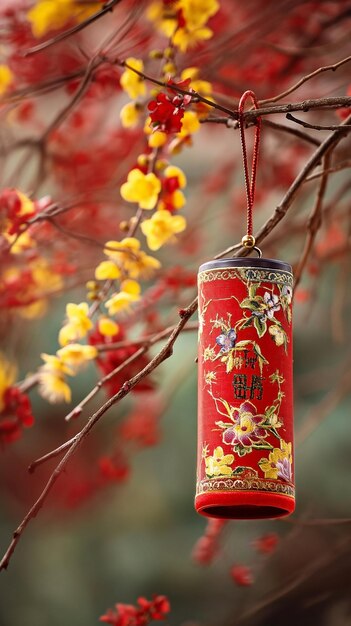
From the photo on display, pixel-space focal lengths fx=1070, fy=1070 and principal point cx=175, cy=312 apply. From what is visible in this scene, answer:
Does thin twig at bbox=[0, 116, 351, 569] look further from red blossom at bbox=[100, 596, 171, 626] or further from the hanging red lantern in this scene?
red blossom at bbox=[100, 596, 171, 626]

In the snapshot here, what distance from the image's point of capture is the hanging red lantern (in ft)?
4.41

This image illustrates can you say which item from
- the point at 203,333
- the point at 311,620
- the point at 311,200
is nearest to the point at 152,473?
the point at 311,620

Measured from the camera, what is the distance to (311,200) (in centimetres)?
443

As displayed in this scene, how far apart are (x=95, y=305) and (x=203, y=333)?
46cm

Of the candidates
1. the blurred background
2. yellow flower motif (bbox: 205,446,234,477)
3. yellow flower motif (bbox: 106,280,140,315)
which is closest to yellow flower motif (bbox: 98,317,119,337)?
yellow flower motif (bbox: 106,280,140,315)

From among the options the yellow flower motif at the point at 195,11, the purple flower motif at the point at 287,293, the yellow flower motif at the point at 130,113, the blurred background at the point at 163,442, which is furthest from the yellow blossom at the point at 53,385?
the blurred background at the point at 163,442

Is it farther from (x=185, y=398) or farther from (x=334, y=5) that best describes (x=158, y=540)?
(x=334, y=5)

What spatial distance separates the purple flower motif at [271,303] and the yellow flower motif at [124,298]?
45 centimetres

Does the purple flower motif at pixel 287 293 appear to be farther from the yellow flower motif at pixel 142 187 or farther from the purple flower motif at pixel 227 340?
the yellow flower motif at pixel 142 187

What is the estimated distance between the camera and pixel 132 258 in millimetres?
1835

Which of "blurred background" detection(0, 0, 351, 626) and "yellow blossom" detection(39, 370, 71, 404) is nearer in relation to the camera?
"yellow blossom" detection(39, 370, 71, 404)

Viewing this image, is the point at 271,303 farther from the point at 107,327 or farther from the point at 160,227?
the point at 107,327

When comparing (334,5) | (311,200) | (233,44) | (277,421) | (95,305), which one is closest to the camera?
(277,421)

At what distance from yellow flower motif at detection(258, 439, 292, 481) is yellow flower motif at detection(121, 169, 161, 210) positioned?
596 mm
